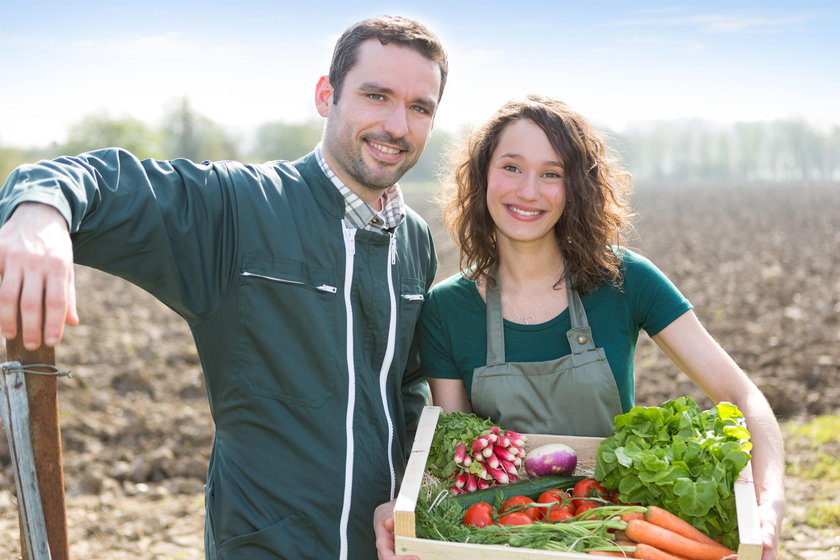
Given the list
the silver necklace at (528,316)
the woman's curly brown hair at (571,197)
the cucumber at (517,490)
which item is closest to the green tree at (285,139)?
the woman's curly brown hair at (571,197)

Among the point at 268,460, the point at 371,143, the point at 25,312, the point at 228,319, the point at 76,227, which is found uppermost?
the point at 371,143

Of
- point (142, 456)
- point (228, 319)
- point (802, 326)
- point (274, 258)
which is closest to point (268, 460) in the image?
point (228, 319)

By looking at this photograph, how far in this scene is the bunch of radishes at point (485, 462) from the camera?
256cm

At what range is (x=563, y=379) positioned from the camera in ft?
9.14

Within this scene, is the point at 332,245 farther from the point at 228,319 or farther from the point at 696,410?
the point at 696,410

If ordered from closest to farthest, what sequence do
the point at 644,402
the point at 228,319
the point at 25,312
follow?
the point at 25,312 < the point at 228,319 < the point at 644,402

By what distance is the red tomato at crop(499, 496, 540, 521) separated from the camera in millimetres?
2420

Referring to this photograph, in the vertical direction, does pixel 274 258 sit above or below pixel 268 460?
above

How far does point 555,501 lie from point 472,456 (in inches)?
11.9

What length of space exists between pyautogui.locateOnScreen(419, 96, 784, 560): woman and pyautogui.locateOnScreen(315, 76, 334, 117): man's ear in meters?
0.61

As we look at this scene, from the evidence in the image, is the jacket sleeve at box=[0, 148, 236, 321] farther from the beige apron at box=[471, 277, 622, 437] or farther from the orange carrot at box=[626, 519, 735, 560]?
the orange carrot at box=[626, 519, 735, 560]

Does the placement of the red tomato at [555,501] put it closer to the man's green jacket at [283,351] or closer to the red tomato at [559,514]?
the red tomato at [559,514]

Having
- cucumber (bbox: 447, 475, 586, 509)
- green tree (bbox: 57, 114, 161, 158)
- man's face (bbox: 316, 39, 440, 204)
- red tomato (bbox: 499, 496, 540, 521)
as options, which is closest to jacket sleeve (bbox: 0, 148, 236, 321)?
man's face (bbox: 316, 39, 440, 204)

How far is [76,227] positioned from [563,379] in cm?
167
